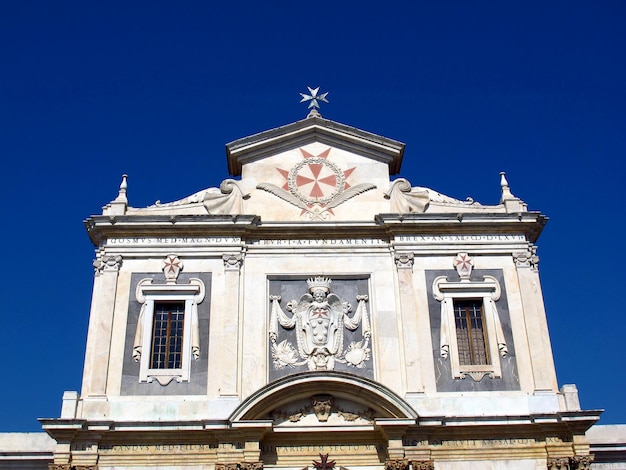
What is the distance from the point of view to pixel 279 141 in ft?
74.8

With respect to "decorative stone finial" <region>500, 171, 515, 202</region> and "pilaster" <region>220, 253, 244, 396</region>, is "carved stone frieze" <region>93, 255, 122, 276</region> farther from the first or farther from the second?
"decorative stone finial" <region>500, 171, 515, 202</region>

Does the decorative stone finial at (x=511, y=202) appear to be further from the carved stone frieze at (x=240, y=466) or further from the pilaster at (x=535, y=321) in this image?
the carved stone frieze at (x=240, y=466)

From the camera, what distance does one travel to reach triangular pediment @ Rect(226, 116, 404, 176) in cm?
2262

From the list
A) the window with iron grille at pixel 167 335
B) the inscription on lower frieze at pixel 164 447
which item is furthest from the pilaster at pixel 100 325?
the inscription on lower frieze at pixel 164 447

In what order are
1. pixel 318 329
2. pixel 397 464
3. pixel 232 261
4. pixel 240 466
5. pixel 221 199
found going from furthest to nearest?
Result: pixel 221 199 < pixel 232 261 < pixel 318 329 < pixel 397 464 < pixel 240 466

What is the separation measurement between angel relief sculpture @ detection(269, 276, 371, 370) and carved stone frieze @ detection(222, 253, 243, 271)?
4.05 ft

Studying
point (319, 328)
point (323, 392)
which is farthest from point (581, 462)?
point (319, 328)

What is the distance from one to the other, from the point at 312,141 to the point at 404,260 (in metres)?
4.69

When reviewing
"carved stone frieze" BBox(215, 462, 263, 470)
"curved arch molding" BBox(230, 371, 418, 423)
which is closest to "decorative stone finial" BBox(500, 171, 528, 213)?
"curved arch molding" BBox(230, 371, 418, 423)

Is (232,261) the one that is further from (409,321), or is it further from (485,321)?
(485,321)

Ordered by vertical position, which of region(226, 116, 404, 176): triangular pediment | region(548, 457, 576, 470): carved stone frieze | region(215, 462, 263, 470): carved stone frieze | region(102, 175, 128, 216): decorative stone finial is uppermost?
region(226, 116, 404, 176): triangular pediment

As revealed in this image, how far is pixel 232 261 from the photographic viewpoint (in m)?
20.8

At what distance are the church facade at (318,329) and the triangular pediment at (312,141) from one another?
58 millimetres

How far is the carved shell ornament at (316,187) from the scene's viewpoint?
21969 millimetres
